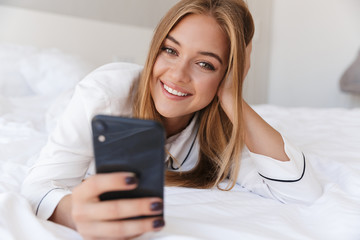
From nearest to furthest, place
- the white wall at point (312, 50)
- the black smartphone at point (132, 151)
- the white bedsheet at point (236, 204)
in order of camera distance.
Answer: the black smartphone at point (132, 151) < the white bedsheet at point (236, 204) < the white wall at point (312, 50)

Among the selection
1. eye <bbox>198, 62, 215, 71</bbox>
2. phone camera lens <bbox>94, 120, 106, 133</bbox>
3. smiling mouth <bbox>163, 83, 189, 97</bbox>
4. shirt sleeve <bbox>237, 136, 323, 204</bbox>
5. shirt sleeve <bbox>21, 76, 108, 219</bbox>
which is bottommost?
shirt sleeve <bbox>237, 136, 323, 204</bbox>

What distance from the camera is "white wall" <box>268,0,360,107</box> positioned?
2.48 m

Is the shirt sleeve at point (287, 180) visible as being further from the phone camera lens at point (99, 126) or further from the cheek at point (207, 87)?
the phone camera lens at point (99, 126)

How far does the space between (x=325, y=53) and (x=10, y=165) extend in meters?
2.42

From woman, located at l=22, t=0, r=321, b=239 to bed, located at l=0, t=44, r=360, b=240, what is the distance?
0.19 ft

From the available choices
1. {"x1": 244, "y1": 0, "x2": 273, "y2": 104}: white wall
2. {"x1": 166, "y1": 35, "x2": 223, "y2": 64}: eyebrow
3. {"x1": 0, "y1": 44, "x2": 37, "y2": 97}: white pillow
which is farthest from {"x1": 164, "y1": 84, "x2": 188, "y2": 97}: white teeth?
{"x1": 244, "y1": 0, "x2": 273, "y2": 104}: white wall

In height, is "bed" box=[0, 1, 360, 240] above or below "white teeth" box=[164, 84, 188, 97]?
below

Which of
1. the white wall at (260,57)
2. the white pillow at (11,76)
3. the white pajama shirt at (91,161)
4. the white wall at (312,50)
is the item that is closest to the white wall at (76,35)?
the white pillow at (11,76)

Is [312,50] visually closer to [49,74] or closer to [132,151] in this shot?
[49,74]

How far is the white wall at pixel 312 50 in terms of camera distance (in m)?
2.48

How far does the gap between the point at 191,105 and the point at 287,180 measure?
0.98ft

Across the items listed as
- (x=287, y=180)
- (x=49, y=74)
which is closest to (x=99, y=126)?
(x=287, y=180)

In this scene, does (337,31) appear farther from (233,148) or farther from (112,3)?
(233,148)

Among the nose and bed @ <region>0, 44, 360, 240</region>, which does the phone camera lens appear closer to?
bed @ <region>0, 44, 360, 240</region>
